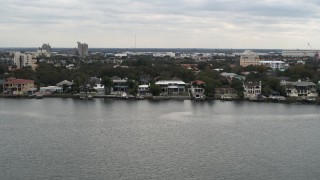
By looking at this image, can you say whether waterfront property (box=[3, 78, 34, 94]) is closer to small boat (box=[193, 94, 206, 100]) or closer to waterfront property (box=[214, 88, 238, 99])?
small boat (box=[193, 94, 206, 100])

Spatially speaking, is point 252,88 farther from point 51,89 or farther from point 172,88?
point 51,89

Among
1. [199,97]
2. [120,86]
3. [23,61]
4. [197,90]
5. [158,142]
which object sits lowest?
[158,142]

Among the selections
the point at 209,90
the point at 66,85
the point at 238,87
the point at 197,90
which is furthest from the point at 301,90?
the point at 66,85

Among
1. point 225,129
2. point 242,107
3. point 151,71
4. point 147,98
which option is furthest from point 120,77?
point 225,129

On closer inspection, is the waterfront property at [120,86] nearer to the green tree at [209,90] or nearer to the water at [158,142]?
the green tree at [209,90]

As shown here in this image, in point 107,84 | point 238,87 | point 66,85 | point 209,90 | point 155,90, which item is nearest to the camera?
point 209,90

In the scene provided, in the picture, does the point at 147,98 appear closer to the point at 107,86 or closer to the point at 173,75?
the point at 107,86

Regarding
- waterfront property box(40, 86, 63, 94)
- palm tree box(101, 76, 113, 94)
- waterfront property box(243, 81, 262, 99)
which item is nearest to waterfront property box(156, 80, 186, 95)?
palm tree box(101, 76, 113, 94)
